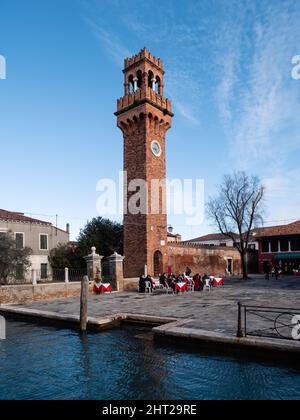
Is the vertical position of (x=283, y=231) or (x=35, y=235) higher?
(x=283, y=231)

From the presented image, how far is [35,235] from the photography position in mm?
33094

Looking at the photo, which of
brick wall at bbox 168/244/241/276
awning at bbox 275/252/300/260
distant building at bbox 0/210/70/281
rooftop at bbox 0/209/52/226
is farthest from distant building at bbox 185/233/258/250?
rooftop at bbox 0/209/52/226

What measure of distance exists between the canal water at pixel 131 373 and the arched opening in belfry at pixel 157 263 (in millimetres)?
16927

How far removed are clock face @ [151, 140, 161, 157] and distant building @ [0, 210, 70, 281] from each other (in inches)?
563

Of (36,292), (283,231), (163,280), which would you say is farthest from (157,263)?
(283,231)

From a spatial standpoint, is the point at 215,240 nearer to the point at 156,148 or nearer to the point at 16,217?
the point at 156,148

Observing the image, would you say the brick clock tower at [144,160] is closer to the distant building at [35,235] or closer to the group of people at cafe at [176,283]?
the group of people at cafe at [176,283]

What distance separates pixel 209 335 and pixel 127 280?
48.6 feet

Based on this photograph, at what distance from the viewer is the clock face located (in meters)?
27.4

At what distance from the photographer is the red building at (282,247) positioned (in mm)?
39500

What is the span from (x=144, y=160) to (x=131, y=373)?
2073 centimetres

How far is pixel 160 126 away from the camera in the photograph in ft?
93.1

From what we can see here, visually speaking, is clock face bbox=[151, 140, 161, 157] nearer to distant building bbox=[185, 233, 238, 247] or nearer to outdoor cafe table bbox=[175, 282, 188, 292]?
outdoor cafe table bbox=[175, 282, 188, 292]
